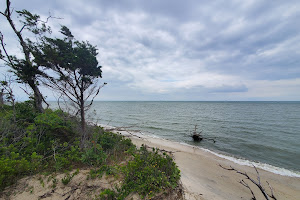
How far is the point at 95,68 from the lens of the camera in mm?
5273

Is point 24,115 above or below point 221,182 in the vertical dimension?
above

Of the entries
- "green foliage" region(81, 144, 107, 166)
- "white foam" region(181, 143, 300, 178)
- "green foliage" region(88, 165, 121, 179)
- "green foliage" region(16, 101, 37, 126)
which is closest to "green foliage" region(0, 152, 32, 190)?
"green foliage" region(81, 144, 107, 166)

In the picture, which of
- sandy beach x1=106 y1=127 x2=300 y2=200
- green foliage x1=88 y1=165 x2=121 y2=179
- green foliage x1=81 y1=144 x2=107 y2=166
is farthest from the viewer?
sandy beach x1=106 y1=127 x2=300 y2=200

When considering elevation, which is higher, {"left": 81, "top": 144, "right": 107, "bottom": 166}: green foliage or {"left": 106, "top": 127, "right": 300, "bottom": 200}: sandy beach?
{"left": 81, "top": 144, "right": 107, "bottom": 166}: green foliage

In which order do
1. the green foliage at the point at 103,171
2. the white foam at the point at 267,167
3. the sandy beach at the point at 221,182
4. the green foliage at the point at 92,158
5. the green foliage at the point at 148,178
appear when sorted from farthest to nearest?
the white foam at the point at 267,167 < the sandy beach at the point at 221,182 < the green foliage at the point at 92,158 < the green foliage at the point at 103,171 < the green foliage at the point at 148,178

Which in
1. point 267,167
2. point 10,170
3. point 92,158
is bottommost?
point 267,167

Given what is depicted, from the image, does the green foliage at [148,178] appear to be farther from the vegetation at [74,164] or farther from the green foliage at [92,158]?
the green foliage at [92,158]

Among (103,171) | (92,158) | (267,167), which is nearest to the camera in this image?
(103,171)

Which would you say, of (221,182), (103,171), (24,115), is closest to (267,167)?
(221,182)

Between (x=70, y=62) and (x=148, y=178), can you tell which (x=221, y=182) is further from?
(x=70, y=62)

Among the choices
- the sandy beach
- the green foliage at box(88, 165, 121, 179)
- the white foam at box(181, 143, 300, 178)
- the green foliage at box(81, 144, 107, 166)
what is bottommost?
the white foam at box(181, 143, 300, 178)

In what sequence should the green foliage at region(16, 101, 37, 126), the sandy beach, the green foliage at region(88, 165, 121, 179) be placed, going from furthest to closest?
the green foliage at region(16, 101, 37, 126)
the sandy beach
the green foliage at region(88, 165, 121, 179)

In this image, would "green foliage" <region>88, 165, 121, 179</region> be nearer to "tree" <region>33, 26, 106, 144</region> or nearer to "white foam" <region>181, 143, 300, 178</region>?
"tree" <region>33, 26, 106, 144</region>

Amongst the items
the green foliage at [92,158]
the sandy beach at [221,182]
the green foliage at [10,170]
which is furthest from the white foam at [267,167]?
the green foliage at [10,170]
